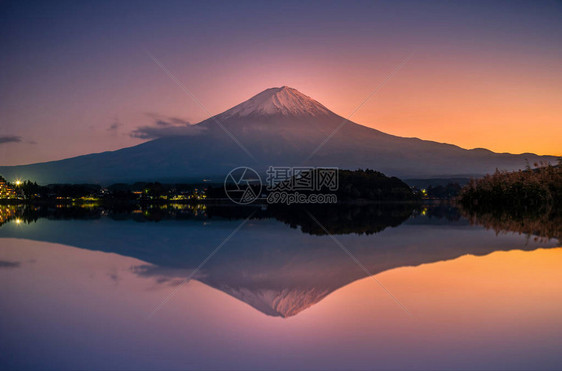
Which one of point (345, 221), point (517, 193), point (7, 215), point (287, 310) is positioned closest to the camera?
point (287, 310)

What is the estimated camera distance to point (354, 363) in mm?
2729

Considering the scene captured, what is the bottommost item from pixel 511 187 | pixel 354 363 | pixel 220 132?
pixel 354 363

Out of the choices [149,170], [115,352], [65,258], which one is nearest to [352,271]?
[115,352]

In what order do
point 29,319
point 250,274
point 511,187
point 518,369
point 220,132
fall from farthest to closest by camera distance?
point 220,132 → point 511,187 → point 250,274 → point 29,319 → point 518,369

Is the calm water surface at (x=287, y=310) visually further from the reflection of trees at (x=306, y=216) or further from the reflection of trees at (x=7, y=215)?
the reflection of trees at (x=7, y=215)

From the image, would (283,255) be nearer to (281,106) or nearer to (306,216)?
(306,216)

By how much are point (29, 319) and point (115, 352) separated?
1.12m

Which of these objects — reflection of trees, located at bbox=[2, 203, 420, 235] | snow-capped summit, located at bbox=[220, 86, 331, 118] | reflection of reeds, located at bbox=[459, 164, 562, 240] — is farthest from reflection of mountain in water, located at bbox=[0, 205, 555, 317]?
snow-capped summit, located at bbox=[220, 86, 331, 118]

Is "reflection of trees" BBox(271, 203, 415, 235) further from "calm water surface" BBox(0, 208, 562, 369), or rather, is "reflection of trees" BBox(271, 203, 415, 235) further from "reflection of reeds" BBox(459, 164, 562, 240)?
"calm water surface" BBox(0, 208, 562, 369)

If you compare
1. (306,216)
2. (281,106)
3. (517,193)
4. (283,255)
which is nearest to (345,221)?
(306,216)

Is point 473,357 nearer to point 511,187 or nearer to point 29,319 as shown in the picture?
point 29,319

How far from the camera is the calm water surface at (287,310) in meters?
2.82

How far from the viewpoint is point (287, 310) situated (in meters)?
3.78

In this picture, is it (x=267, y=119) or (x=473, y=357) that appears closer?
(x=473, y=357)
